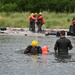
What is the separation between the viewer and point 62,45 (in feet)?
84.5

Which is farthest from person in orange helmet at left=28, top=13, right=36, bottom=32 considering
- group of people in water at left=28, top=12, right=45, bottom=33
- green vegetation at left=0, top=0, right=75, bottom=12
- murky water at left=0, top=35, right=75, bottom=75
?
green vegetation at left=0, top=0, right=75, bottom=12

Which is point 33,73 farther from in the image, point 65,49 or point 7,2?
point 7,2

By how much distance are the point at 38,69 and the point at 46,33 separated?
79.1 feet

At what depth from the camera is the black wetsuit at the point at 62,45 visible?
2564cm

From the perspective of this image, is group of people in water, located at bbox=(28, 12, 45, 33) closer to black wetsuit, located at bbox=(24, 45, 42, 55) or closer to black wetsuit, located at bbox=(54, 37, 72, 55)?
black wetsuit, located at bbox=(24, 45, 42, 55)

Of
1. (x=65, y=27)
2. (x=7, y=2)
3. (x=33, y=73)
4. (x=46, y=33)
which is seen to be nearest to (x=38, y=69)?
(x=33, y=73)

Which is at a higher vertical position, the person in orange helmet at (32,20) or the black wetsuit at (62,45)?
the black wetsuit at (62,45)

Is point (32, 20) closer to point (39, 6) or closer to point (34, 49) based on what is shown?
point (34, 49)

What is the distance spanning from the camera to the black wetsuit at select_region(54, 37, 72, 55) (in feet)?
84.1

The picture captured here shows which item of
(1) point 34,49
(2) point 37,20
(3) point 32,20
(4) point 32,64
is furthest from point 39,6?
(4) point 32,64

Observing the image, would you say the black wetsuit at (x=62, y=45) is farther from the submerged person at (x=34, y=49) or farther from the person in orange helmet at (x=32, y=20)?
the person in orange helmet at (x=32, y=20)

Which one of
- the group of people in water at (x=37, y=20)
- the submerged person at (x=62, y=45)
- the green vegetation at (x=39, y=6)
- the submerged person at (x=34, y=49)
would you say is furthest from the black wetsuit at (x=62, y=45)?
the green vegetation at (x=39, y=6)

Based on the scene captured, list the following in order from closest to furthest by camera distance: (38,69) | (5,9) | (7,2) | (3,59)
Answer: (38,69) < (3,59) < (5,9) < (7,2)

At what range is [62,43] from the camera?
25.6 metres
